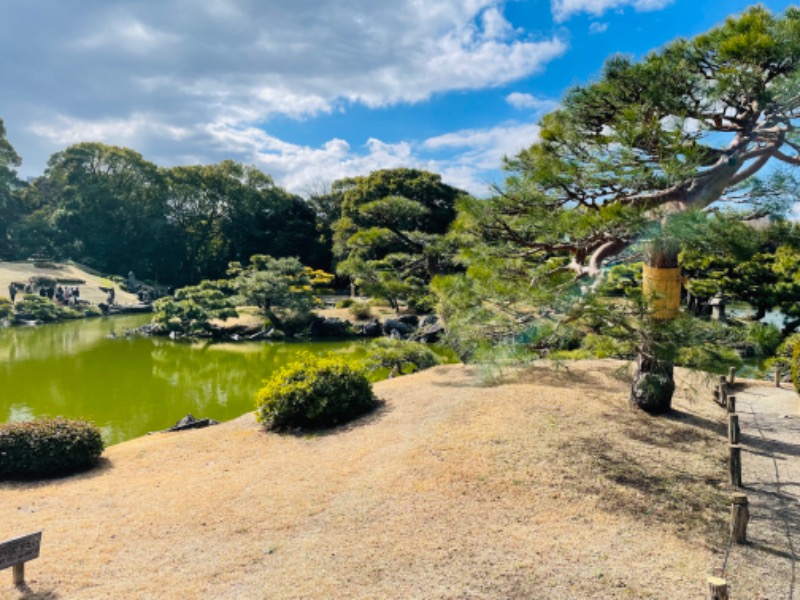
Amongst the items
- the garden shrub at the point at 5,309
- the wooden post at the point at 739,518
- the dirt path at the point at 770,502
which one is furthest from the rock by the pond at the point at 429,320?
the garden shrub at the point at 5,309

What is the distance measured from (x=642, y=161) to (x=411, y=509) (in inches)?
139

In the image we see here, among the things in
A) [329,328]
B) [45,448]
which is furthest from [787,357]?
[329,328]

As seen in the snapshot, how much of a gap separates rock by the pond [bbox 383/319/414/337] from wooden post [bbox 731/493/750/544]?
14001 mm

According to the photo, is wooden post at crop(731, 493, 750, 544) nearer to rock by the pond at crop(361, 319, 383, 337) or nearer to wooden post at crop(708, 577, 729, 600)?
wooden post at crop(708, 577, 729, 600)

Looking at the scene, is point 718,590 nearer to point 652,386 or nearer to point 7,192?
point 652,386

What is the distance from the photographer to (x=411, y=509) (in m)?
4.00

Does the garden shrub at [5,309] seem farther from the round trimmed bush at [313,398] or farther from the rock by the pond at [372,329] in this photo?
the round trimmed bush at [313,398]

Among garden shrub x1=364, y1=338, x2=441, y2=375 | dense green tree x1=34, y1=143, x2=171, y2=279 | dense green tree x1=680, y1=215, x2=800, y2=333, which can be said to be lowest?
garden shrub x1=364, y1=338, x2=441, y2=375

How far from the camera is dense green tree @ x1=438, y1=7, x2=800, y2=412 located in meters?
4.19

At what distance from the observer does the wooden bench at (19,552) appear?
293 centimetres

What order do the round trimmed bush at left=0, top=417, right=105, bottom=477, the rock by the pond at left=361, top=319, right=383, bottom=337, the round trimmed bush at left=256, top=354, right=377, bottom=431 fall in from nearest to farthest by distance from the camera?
1. the round trimmed bush at left=0, top=417, right=105, bottom=477
2. the round trimmed bush at left=256, top=354, right=377, bottom=431
3. the rock by the pond at left=361, top=319, right=383, bottom=337

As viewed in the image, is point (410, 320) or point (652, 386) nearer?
point (652, 386)

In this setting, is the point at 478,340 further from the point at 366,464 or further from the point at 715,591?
the point at 715,591

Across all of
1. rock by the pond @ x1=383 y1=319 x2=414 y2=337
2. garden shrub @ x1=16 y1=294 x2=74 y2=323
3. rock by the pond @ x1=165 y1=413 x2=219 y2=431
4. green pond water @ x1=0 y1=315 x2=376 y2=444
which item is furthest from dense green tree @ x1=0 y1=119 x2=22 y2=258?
rock by the pond @ x1=165 y1=413 x2=219 y2=431
